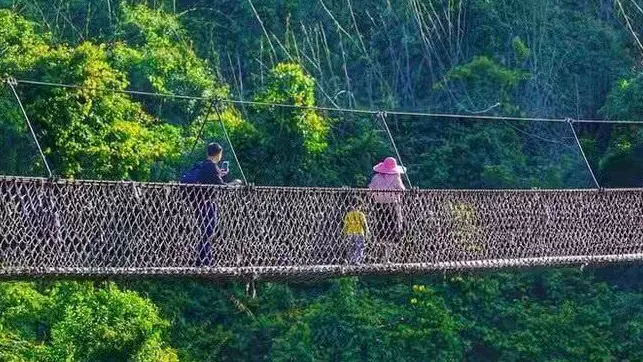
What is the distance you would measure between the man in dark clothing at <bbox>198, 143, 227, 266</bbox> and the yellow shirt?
0.72 metres

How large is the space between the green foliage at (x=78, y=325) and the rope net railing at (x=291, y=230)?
125 inches

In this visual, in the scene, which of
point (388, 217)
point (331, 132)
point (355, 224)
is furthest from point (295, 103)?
point (355, 224)

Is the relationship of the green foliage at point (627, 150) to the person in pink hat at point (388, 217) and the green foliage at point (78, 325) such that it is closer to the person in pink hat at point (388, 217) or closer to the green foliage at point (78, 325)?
the green foliage at point (78, 325)

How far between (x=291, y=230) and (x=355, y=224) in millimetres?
320

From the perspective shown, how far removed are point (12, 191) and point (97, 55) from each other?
4.79 metres

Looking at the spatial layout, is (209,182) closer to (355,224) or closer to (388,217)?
(355,224)

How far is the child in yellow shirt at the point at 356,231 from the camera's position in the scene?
9414 millimetres

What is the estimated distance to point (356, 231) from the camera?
9.44 metres

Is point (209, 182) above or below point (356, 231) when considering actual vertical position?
above

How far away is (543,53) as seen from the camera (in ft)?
51.9

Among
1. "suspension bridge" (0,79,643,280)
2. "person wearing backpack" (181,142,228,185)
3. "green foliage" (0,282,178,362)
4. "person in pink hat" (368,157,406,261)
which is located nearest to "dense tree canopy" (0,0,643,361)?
"green foliage" (0,282,178,362)

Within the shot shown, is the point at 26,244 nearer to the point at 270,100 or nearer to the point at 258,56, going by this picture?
the point at 270,100

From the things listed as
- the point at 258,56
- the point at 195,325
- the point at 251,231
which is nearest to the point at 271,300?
the point at 195,325

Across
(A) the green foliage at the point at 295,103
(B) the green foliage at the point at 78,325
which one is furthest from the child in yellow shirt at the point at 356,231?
(A) the green foliage at the point at 295,103
